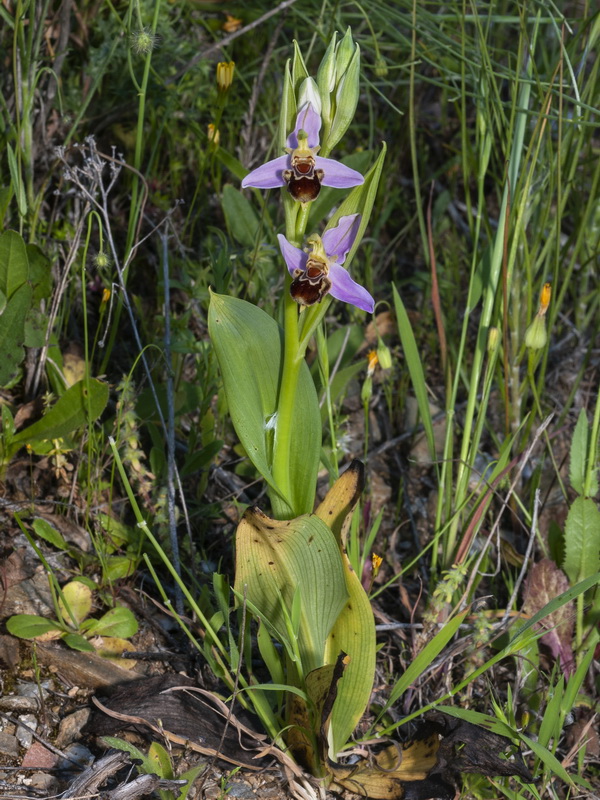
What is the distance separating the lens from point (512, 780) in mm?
1700

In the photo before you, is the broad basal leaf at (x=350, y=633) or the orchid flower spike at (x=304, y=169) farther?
the broad basal leaf at (x=350, y=633)

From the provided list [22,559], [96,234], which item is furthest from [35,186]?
[22,559]

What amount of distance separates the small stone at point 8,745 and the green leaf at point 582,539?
1396 millimetres

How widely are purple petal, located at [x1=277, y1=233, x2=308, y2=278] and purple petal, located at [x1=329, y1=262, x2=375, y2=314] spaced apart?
60 mm

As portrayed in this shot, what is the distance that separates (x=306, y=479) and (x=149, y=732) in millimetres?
642

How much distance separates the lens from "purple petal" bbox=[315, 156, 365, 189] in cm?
142

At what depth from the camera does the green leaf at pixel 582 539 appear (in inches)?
78.5

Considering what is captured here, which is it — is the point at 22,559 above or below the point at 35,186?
below

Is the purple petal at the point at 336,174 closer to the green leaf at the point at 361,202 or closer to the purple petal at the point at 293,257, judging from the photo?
the green leaf at the point at 361,202

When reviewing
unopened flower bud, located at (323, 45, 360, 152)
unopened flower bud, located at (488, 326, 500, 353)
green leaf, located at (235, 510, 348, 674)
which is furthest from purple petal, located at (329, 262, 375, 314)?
unopened flower bud, located at (488, 326, 500, 353)

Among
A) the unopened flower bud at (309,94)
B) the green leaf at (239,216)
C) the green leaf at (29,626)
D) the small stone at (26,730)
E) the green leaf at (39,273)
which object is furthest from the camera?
the green leaf at (239,216)

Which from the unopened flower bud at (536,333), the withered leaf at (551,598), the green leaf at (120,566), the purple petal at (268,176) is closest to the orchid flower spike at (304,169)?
the purple petal at (268,176)

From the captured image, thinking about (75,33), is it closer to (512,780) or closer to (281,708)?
(281,708)

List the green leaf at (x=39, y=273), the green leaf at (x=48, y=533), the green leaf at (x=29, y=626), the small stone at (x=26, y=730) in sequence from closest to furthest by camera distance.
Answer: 1. the small stone at (x=26, y=730)
2. the green leaf at (x=29, y=626)
3. the green leaf at (x=48, y=533)
4. the green leaf at (x=39, y=273)
